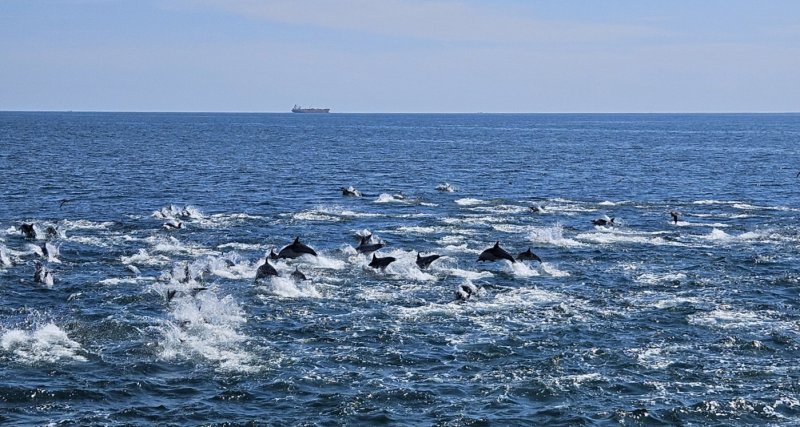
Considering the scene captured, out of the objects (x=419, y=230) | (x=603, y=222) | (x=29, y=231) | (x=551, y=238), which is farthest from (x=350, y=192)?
(x=29, y=231)

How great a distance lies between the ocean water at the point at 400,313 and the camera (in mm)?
26234

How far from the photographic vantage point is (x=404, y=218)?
63.7 meters

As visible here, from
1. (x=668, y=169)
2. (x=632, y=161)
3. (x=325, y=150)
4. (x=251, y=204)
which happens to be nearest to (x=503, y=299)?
(x=251, y=204)

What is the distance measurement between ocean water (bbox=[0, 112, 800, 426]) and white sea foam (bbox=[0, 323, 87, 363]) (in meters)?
0.11

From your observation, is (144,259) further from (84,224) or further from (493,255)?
(493,255)

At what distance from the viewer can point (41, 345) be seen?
31.2 meters

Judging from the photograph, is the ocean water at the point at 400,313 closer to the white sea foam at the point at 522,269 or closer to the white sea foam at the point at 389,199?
the white sea foam at the point at 522,269

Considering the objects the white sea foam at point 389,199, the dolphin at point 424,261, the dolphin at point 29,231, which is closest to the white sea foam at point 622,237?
the dolphin at point 424,261

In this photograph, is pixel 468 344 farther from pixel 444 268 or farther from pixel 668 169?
pixel 668 169

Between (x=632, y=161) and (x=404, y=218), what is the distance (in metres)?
73.0

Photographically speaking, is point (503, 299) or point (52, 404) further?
point (503, 299)

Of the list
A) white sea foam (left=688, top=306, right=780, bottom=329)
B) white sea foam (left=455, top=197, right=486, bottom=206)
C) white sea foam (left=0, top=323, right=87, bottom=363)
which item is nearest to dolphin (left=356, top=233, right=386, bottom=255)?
white sea foam (left=688, top=306, right=780, bottom=329)

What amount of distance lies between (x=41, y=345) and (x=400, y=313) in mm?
13790

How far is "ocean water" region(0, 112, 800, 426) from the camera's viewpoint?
2623cm
